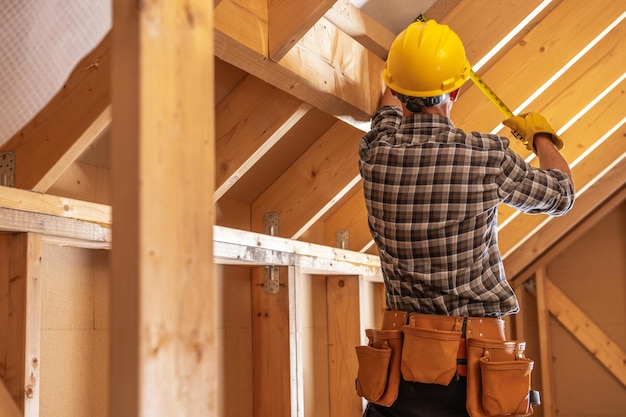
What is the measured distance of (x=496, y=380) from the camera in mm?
2164

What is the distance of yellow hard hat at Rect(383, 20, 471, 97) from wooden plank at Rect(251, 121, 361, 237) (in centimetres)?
101

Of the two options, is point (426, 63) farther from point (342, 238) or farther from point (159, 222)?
point (342, 238)

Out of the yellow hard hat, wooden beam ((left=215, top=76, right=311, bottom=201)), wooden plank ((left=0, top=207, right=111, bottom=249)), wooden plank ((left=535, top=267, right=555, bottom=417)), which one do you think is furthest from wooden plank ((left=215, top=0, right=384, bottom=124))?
wooden plank ((left=535, top=267, right=555, bottom=417))

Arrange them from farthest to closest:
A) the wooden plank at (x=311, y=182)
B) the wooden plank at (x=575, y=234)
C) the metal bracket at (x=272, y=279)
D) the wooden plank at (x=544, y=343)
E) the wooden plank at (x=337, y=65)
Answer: the wooden plank at (x=544, y=343), the wooden plank at (x=575, y=234), the metal bracket at (x=272, y=279), the wooden plank at (x=311, y=182), the wooden plank at (x=337, y=65)

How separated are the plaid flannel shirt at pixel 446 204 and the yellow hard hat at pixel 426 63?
0.33 ft

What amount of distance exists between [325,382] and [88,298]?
1860 millimetres

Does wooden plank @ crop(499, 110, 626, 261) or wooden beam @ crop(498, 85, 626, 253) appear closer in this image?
wooden beam @ crop(498, 85, 626, 253)

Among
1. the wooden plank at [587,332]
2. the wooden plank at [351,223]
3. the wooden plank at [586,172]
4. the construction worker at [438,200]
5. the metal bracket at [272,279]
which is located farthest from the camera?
the wooden plank at [587,332]

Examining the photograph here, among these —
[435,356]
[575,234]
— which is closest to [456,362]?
[435,356]

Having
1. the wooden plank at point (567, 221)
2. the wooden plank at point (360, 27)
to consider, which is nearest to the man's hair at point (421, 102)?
the wooden plank at point (360, 27)

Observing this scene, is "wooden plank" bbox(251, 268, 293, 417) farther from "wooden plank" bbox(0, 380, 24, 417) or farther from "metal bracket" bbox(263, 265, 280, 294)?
"wooden plank" bbox(0, 380, 24, 417)

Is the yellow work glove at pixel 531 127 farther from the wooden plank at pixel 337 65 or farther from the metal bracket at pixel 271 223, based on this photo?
the metal bracket at pixel 271 223

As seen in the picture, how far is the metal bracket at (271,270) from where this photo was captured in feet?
11.7

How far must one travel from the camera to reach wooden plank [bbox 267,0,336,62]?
90.7 inches
